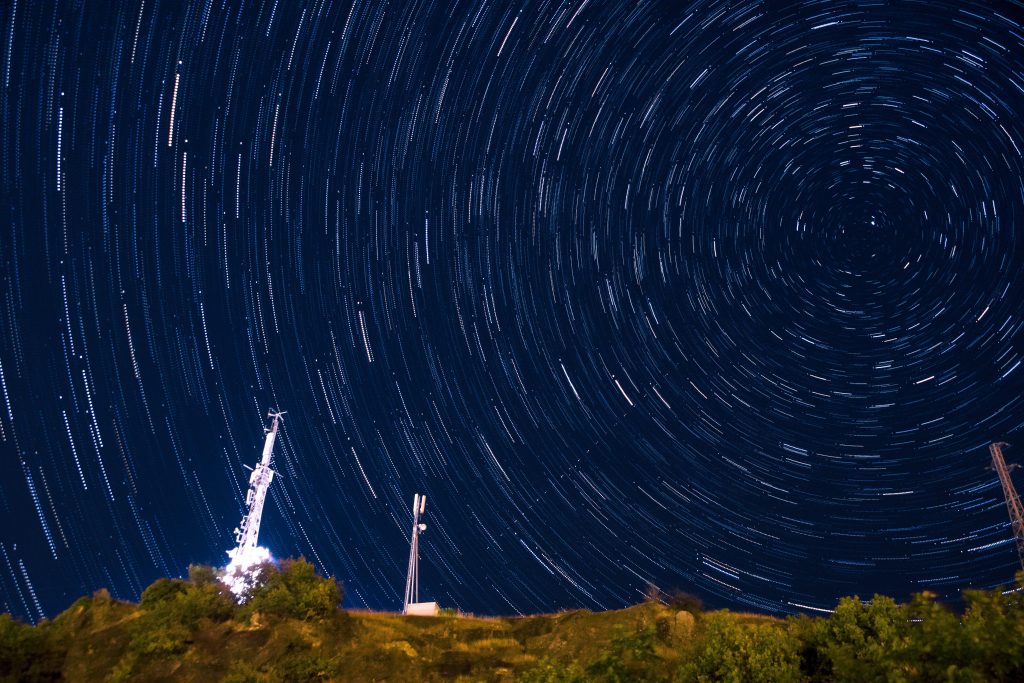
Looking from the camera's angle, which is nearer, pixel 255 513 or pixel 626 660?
pixel 626 660

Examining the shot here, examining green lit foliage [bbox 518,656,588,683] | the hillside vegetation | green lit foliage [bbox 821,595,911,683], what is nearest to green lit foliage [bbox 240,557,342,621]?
the hillside vegetation

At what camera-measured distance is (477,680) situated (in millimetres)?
15172

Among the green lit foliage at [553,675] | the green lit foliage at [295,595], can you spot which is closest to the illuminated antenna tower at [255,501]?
the green lit foliage at [295,595]

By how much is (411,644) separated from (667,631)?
Result: 6.98 meters

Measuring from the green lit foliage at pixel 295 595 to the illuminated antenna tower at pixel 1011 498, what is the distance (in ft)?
78.6

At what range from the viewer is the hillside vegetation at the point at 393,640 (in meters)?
11.2

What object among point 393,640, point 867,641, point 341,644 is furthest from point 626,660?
point 341,644

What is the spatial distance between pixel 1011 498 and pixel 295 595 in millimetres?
25805

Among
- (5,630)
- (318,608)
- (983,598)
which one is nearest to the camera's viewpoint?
(983,598)

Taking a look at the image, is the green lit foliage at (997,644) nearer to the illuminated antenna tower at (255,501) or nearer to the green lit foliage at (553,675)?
the green lit foliage at (553,675)

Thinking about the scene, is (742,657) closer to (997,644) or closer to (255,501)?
(997,644)

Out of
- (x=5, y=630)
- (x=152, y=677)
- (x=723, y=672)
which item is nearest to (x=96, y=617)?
(x=5, y=630)

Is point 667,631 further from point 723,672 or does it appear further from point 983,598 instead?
point 983,598

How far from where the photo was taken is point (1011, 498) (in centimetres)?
2330
